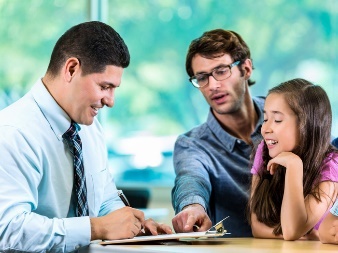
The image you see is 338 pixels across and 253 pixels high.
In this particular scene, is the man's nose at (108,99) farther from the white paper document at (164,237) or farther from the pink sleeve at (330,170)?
the pink sleeve at (330,170)

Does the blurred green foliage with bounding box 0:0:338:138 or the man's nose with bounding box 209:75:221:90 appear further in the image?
the blurred green foliage with bounding box 0:0:338:138

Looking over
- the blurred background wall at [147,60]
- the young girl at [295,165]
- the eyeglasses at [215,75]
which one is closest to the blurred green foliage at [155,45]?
the blurred background wall at [147,60]

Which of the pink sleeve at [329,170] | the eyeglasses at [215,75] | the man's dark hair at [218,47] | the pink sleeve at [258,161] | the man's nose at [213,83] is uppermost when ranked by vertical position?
the man's dark hair at [218,47]

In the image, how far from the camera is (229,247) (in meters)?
1.95

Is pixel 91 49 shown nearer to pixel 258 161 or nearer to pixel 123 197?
pixel 123 197

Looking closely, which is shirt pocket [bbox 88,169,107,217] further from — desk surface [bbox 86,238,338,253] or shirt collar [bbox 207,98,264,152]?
shirt collar [bbox 207,98,264,152]

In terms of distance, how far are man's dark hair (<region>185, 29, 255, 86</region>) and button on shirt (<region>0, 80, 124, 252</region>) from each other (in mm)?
700

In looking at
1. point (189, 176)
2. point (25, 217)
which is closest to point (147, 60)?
point (189, 176)

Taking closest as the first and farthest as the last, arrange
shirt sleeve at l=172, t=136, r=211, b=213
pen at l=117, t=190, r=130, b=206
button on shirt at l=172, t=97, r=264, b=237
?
pen at l=117, t=190, r=130, b=206, shirt sleeve at l=172, t=136, r=211, b=213, button on shirt at l=172, t=97, r=264, b=237

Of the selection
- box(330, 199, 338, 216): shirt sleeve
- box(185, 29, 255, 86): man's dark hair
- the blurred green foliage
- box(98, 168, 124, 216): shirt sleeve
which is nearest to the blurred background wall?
the blurred green foliage

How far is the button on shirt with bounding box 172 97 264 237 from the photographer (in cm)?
287

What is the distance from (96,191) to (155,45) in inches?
135

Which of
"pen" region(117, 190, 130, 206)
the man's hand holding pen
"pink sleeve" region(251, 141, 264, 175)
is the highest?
"pink sleeve" region(251, 141, 264, 175)

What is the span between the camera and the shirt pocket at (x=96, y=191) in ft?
7.75
